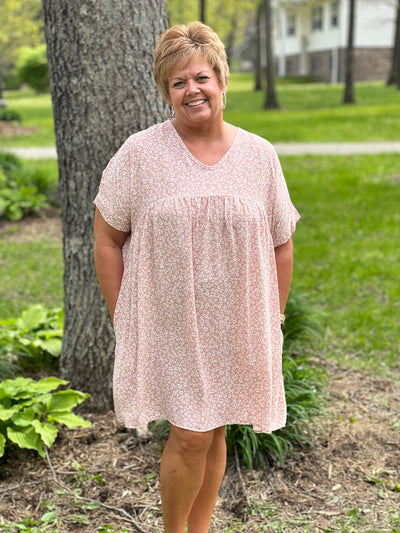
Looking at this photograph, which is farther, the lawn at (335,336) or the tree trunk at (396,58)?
the tree trunk at (396,58)

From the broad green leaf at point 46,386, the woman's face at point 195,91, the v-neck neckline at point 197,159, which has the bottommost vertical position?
the broad green leaf at point 46,386

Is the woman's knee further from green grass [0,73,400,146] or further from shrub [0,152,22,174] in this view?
green grass [0,73,400,146]

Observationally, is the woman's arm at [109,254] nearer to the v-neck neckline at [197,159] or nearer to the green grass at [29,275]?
the v-neck neckline at [197,159]

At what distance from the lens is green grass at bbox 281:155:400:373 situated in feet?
15.9

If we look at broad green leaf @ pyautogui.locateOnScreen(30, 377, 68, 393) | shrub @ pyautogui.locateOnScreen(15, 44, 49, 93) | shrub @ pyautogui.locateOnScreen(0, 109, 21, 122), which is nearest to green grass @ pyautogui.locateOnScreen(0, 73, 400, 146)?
shrub @ pyautogui.locateOnScreen(0, 109, 21, 122)

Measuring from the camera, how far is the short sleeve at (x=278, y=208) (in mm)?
2312

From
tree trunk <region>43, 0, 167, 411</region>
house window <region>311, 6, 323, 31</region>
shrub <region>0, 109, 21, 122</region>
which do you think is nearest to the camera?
tree trunk <region>43, 0, 167, 411</region>

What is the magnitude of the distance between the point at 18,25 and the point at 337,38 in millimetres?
18784

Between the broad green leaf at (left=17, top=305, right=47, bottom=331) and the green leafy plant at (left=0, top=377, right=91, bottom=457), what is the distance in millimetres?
871

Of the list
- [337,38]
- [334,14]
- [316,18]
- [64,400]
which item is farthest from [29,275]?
[316,18]

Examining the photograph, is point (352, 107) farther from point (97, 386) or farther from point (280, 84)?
point (97, 386)

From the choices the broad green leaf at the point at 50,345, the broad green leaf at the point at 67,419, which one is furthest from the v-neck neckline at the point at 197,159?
the broad green leaf at the point at 50,345

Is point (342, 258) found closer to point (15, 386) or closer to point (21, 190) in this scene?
point (15, 386)

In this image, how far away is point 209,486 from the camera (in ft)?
8.25
